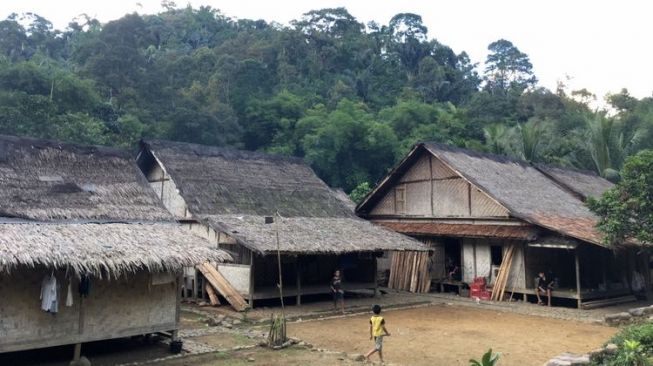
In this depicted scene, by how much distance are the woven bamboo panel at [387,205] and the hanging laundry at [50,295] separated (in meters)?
15.8

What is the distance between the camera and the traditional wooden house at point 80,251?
30.4ft

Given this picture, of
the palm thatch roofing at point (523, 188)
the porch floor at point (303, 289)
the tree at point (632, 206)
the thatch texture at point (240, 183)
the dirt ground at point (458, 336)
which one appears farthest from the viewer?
the palm thatch roofing at point (523, 188)

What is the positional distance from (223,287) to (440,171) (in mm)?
9903

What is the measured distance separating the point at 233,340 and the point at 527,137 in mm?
26801

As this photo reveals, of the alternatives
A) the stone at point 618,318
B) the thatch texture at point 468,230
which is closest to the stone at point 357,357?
the stone at point 618,318

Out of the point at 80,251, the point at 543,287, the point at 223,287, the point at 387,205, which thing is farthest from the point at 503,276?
the point at 80,251

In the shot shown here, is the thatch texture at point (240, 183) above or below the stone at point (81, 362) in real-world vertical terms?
above

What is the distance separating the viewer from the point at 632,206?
626 inches

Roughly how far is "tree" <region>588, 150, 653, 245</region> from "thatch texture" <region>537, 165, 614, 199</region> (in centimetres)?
738

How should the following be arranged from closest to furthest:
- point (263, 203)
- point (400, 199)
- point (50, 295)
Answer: point (50, 295) < point (263, 203) < point (400, 199)

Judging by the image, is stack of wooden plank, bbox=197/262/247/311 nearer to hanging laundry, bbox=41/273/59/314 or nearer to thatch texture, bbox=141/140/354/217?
thatch texture, bbox=141/140/354/217

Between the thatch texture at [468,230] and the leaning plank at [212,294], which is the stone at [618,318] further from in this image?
the leaning plank at [212,294]

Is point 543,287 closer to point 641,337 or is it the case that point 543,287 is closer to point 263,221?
point 641,337

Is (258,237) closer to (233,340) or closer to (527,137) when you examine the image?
(233,340)
